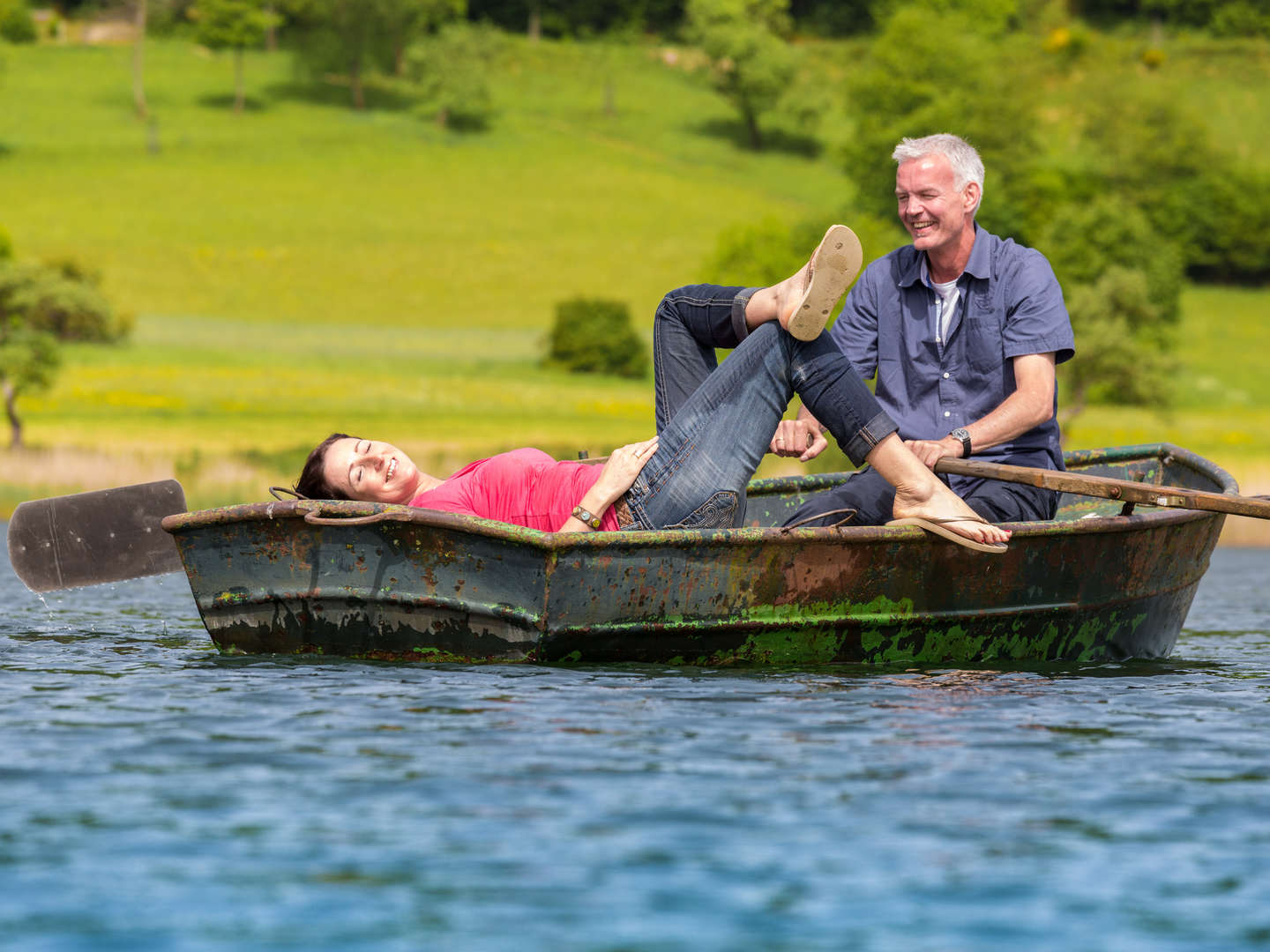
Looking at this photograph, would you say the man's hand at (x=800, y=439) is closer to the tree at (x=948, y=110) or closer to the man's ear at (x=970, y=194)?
the man's ear at (x=970, y=194)

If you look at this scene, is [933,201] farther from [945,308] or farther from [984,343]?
[984,343]

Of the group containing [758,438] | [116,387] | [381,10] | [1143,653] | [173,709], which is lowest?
[116,387]

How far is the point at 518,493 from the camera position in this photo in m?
7.75

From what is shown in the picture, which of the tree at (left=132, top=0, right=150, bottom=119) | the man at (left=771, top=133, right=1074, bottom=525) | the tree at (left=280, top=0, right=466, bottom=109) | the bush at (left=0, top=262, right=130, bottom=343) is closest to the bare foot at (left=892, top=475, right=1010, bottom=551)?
the man at (left=771, top=133, right=1074, bottom=525)

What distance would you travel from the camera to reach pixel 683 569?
7.37 m

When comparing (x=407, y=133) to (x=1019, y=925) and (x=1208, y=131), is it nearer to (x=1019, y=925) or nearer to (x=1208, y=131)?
(x=1208, y=131)

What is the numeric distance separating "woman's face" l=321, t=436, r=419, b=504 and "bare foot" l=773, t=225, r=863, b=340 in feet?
5.99

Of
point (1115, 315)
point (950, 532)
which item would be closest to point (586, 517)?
point (950, 532)

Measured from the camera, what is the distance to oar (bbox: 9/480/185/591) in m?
8.21

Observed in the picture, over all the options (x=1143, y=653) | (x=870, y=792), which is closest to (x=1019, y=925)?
(x=870, y=792)

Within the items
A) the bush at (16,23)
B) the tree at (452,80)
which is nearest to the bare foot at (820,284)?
the tree at (452,80)

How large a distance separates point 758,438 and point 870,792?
2.35 meters

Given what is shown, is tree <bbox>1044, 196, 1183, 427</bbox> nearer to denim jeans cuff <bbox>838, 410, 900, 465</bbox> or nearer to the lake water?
denim jeans cuff <bbox>838, 410, 900, 465</bbox>

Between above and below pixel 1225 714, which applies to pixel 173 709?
below
